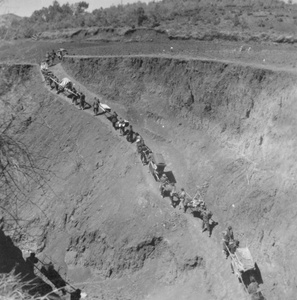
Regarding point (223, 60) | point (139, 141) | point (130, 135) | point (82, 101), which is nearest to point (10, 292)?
point (139, 141)

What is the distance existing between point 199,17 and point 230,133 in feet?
59.2

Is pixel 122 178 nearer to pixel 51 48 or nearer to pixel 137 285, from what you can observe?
pixel 137 285

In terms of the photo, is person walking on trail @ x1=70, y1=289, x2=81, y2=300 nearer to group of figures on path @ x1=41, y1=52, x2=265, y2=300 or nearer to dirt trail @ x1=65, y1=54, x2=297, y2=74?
group of figures on path @ x1=41, y1=52, x2=265, y2=300

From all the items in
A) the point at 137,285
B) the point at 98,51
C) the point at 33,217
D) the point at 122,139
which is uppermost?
the point at 98,51

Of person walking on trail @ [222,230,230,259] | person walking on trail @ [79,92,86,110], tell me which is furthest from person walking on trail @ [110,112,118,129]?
person walking on trail @ [222,230,230,259]

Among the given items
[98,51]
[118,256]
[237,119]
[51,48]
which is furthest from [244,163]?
[51,48]

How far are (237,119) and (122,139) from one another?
605 centimetres

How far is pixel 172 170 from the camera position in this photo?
21.7 m

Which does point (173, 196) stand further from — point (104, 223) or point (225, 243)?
point (225, 243)

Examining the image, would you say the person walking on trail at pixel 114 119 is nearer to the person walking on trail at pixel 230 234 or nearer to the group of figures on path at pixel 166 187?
the group of figures on path at pixel 166 187

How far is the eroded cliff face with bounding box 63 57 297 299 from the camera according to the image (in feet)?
54.0

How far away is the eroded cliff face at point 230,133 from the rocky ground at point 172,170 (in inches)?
2.2

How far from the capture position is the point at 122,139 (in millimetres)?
23328

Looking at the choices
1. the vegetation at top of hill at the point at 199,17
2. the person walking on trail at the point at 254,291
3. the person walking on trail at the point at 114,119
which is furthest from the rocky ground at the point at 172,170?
the vegetation at top of hill at the point at 199,17
